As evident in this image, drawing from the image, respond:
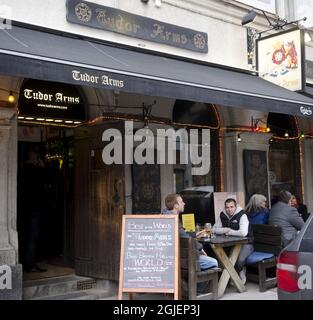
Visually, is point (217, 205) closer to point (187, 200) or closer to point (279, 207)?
point (187, 200)

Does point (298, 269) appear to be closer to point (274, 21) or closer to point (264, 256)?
point (264, 256)

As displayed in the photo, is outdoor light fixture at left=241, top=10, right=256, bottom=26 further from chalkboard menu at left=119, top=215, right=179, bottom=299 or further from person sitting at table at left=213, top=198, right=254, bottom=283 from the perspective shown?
chalkboard menu at left=119, top=215, right=179, bottom=299

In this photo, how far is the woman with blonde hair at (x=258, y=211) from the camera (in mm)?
7750

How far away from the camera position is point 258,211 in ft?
25.7

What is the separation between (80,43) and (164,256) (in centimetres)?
297

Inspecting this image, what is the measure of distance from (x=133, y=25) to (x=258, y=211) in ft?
11.5

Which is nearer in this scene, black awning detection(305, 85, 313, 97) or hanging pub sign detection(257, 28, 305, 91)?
hanging pub sign detection(257, 28, 305, 91)

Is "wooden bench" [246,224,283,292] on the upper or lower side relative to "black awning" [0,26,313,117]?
lower

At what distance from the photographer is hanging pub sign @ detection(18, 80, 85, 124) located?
698 centimetres

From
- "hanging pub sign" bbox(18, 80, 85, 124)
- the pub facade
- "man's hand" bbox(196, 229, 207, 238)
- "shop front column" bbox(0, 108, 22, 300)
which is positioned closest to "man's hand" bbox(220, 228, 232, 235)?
"man's hand" bbox(196, 229, 207, 238)

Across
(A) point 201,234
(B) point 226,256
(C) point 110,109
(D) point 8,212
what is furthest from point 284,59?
(D) point 8,212

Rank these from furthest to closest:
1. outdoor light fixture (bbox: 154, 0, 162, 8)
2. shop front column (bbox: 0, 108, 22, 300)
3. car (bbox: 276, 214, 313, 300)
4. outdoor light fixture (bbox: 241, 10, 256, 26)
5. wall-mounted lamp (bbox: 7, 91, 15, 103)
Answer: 1. outdoor light fixture (bbox: 241, 10, 256, 26)
2. outdoor light fixture (bbox: 154, 0, 162, 8)
3. wall-mounted lamp (bbox: 7, 91, 15, 103)
4. shop front column (bbox: 0, 108, 22, 300)
5. car (bbox: 276, 214, 313, 300)

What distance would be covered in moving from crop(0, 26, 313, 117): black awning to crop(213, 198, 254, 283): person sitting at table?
1.58m

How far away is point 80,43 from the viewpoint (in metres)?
6.38
